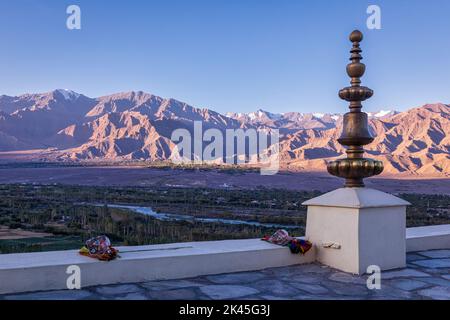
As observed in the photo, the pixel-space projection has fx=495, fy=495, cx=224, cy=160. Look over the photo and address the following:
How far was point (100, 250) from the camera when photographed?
435 centimetres

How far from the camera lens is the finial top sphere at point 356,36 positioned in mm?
5320

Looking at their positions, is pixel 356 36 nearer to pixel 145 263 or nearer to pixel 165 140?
pixel 145 263

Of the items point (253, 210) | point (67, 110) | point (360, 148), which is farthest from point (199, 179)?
point (67, 110)

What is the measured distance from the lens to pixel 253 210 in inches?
1363

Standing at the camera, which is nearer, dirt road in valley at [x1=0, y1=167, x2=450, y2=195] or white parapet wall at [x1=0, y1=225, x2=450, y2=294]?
white parapet wall at [x1=0, y1=225, x2=450, y2=294]

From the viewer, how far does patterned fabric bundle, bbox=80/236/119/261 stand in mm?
4318

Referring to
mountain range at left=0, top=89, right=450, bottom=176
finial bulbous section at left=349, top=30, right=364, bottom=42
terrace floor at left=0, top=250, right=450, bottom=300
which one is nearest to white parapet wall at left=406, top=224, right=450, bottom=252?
terrace floor at left=0, top=250, right=450, bottom=300

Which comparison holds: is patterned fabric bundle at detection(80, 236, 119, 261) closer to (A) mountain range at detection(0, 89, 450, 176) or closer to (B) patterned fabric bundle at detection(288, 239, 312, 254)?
(B) patterned fabric bundle at detection(288, 239, 312, 254)

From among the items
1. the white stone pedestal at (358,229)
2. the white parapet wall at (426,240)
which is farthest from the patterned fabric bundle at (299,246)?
the white parapet wall at (426,240)

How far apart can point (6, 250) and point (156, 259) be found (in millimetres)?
10400

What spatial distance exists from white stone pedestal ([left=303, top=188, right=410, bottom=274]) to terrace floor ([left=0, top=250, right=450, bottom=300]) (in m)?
0.14

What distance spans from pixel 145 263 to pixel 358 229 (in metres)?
2.05

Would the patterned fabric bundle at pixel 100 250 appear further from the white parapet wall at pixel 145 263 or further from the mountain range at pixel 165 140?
the mountain range at pixel 165 140
